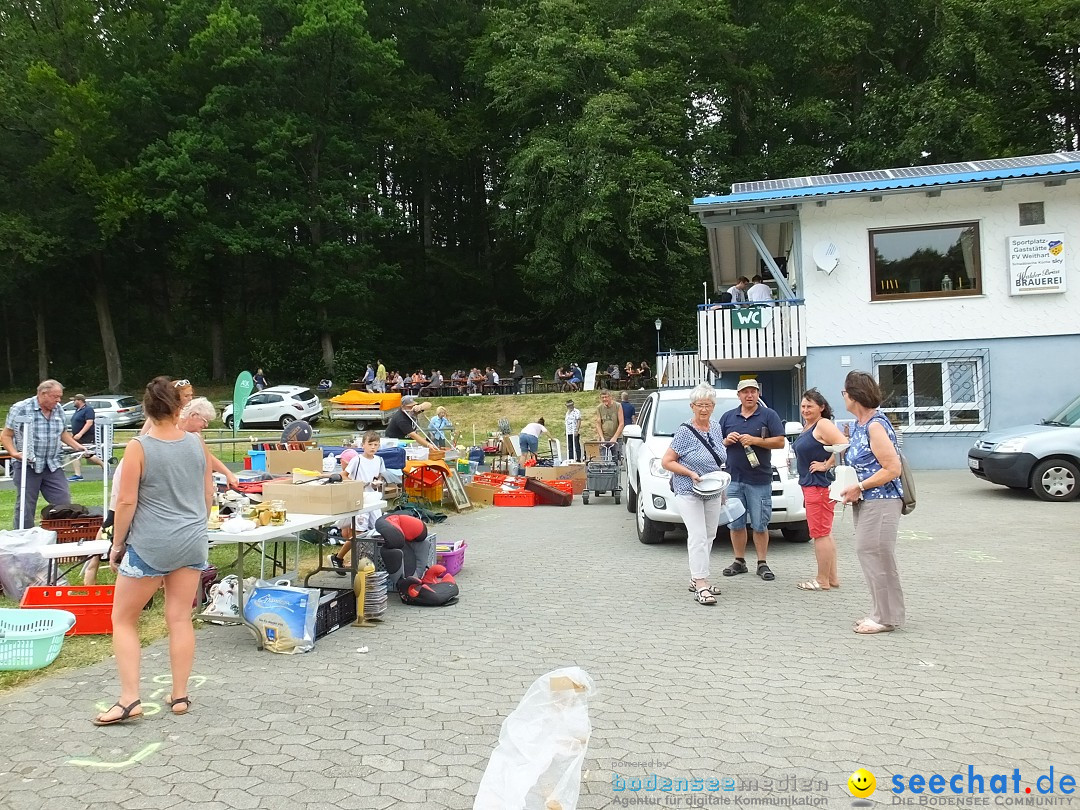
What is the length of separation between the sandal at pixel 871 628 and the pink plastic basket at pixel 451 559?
142 inches

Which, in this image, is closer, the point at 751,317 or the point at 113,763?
the point at 113,763

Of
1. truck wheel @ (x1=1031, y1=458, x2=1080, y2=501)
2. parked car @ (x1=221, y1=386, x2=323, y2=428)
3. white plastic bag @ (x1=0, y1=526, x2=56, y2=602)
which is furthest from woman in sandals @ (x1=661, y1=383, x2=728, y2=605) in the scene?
parked car @ (x1=221, y1=386, x2=323, y2=428)

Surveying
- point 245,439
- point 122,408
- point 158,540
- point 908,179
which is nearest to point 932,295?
point 908,179

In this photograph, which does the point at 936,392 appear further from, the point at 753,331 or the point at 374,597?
the point at 374,597

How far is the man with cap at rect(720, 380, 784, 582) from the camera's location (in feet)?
24.6

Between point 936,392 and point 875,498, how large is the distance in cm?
1397

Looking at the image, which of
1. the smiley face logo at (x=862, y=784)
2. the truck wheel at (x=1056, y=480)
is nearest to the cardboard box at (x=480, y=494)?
the truck wheel at (x=1056, y=480)

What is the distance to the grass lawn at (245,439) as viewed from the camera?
17.8 ft

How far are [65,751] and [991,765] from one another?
4.19 meters

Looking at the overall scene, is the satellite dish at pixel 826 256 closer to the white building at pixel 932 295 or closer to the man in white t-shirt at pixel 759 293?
the white building at pixel 932 295

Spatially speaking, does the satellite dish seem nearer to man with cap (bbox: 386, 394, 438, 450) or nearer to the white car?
the white car

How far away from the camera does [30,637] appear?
5145 millimetres

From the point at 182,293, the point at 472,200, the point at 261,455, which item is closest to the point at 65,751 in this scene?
the point at 261,455

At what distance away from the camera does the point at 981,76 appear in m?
30.3
